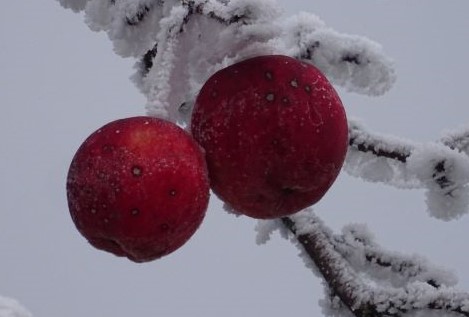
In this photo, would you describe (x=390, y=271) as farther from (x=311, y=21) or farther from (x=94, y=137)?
(x=94, y=137)

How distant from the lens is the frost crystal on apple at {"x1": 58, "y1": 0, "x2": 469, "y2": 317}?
1.23 meters

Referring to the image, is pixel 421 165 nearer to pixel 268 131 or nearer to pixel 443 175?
pixel 443 175

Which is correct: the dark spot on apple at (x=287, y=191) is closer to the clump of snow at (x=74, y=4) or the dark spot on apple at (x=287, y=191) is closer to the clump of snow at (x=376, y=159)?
the clump of snow at (x=376, y=159)

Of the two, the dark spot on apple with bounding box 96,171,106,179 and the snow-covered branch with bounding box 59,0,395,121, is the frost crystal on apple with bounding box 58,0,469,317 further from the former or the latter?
the dark spot on apple with bounding box 96,171,106,179

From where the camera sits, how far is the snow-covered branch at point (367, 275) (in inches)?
57.7

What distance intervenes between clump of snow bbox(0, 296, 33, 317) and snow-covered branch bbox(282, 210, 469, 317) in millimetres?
598

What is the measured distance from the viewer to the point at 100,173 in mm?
1042

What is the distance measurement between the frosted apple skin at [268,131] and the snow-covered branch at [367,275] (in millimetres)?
355

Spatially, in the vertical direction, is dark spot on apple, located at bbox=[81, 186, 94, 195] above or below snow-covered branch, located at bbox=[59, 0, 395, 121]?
below

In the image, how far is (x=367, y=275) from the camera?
181 cm

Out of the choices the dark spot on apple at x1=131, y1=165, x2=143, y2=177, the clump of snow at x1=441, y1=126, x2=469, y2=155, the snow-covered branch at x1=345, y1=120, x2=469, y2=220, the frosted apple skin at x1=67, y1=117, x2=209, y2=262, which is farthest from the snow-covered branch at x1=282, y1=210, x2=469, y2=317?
the dark spot on apple at x1=131, y1=165, x2=143, y2=177

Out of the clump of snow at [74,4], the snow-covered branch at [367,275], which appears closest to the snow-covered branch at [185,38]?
the clump of snow at [74,4]

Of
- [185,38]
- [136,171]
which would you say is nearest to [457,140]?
[185,38]

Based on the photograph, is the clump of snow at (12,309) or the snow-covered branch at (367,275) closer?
the clump of snow at (12,309)
